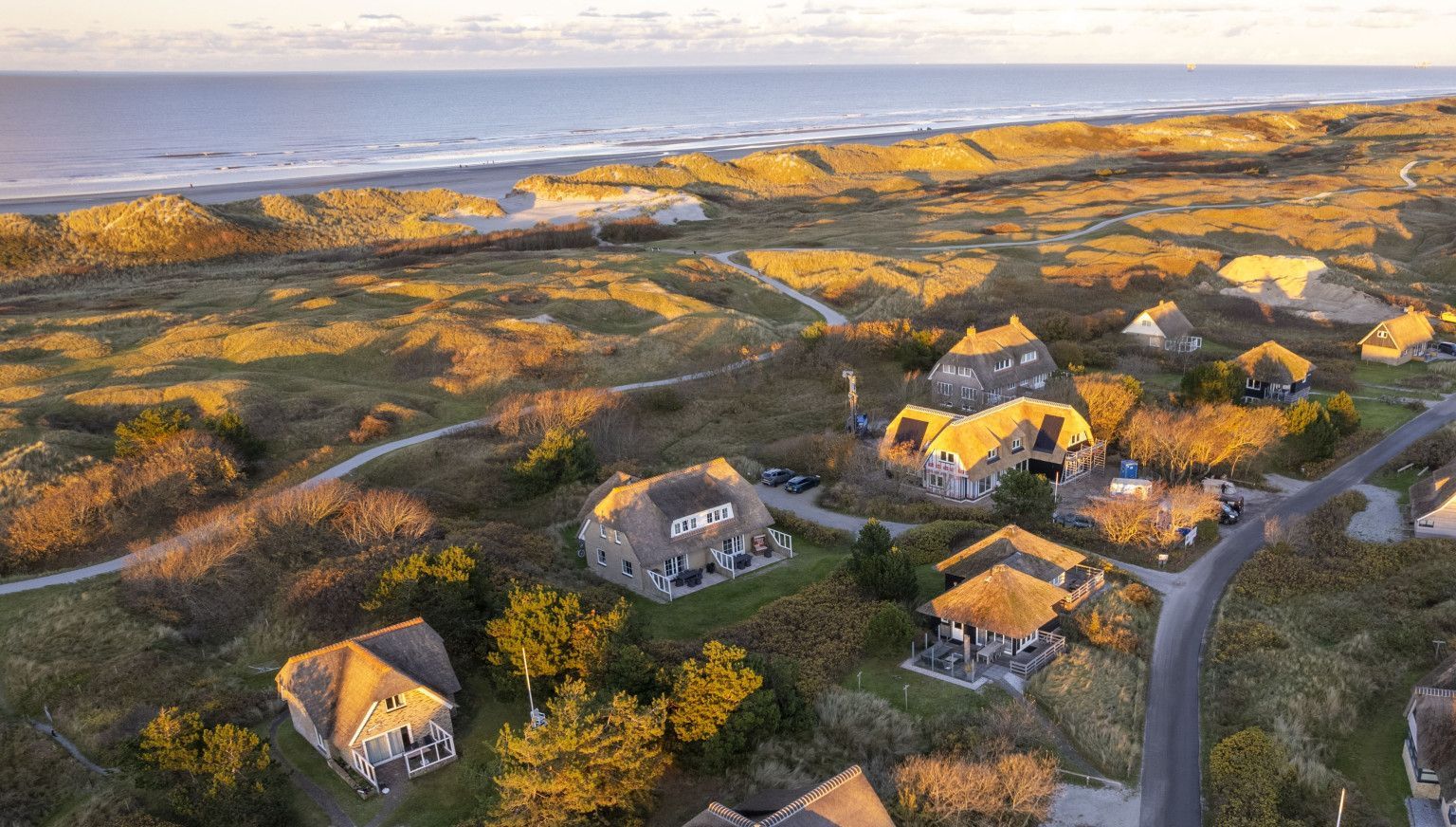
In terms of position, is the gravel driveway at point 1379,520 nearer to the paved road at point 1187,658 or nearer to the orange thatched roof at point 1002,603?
the paved road at point 1187,658

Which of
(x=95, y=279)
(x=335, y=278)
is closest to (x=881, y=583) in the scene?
(x=335, y=278)

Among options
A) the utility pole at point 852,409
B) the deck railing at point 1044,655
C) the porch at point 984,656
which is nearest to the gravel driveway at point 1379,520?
the deck railing at point 1044,655

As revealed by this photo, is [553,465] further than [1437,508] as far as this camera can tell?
Yes

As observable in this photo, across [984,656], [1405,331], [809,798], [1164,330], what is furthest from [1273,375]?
[809,798]

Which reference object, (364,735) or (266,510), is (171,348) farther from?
(364,735)

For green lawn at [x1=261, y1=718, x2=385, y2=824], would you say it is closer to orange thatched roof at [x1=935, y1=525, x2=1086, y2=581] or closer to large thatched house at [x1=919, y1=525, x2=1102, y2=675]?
large thatched house at [x1=919, y1=525, x2=1102, y2=675]

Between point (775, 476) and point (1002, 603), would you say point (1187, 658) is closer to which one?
point (1002, 603)
